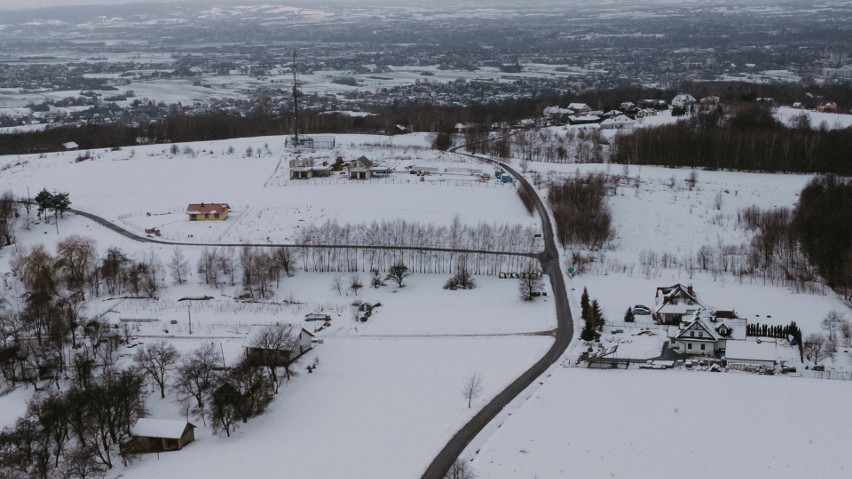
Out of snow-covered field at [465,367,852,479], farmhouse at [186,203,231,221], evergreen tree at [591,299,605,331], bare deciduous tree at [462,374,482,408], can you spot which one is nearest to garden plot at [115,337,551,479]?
bare deciduous tree at [462,374,482,408]

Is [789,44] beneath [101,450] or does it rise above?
above

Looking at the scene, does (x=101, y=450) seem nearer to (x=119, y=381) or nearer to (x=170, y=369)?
(x=119, y=381)

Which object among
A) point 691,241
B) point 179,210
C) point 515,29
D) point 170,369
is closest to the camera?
point 170,369

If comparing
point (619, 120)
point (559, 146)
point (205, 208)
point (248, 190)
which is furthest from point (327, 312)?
point (619, 120)

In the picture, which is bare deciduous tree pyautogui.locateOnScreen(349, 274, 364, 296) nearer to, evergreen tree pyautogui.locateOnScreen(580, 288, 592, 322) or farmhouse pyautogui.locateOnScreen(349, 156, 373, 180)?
evergreen tree pyautogui.locateOnScreen(580, 288, 592, 322)

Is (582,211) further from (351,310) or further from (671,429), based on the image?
(671,429)

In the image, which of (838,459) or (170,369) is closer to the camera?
(838,459)

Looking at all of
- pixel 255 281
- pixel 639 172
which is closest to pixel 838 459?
pixel 255 281
